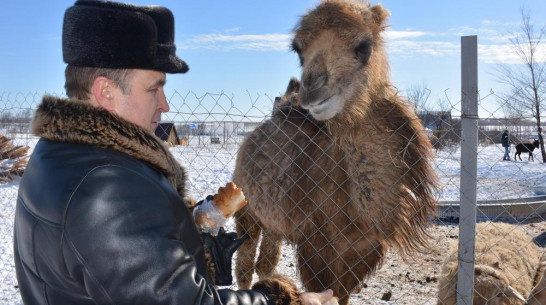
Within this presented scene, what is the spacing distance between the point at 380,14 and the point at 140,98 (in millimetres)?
3039

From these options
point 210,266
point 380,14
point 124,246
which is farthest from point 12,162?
point 124,246

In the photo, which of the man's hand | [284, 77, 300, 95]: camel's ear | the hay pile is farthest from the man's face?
the hay pile

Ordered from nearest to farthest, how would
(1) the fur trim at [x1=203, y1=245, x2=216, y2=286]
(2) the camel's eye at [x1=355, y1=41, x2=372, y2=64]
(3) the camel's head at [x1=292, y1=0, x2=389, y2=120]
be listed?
(1) the fur trim at [x1=203, y1=245, x2=216, y2=286] → (3) the camel's head at [x1=292, y1=0, x2=389, y2=120] → (2) the camel's eye at [x1=355, y1=41, x2=372, y2=64]

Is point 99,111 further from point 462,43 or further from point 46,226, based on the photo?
point 462,43

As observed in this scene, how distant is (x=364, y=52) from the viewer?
12.4 ft

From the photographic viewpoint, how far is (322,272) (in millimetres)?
3764

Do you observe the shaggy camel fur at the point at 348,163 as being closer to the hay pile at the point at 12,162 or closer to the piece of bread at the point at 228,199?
the piece of bread at the point at 228,199

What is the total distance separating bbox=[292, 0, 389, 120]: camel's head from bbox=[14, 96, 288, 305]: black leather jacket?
211 cm

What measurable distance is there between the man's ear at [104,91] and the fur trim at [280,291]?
0.81m

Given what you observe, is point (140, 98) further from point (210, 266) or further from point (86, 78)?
point (210, 266)

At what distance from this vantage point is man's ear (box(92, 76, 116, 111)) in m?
1.59

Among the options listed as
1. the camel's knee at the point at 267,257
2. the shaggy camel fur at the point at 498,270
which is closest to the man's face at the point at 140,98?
the shaggy camel fur at the point at 498,270

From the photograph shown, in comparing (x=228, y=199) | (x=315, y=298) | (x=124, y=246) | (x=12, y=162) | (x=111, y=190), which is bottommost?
(x=12, y=162)

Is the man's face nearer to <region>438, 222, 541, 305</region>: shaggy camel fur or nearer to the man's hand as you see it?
the man's hand
